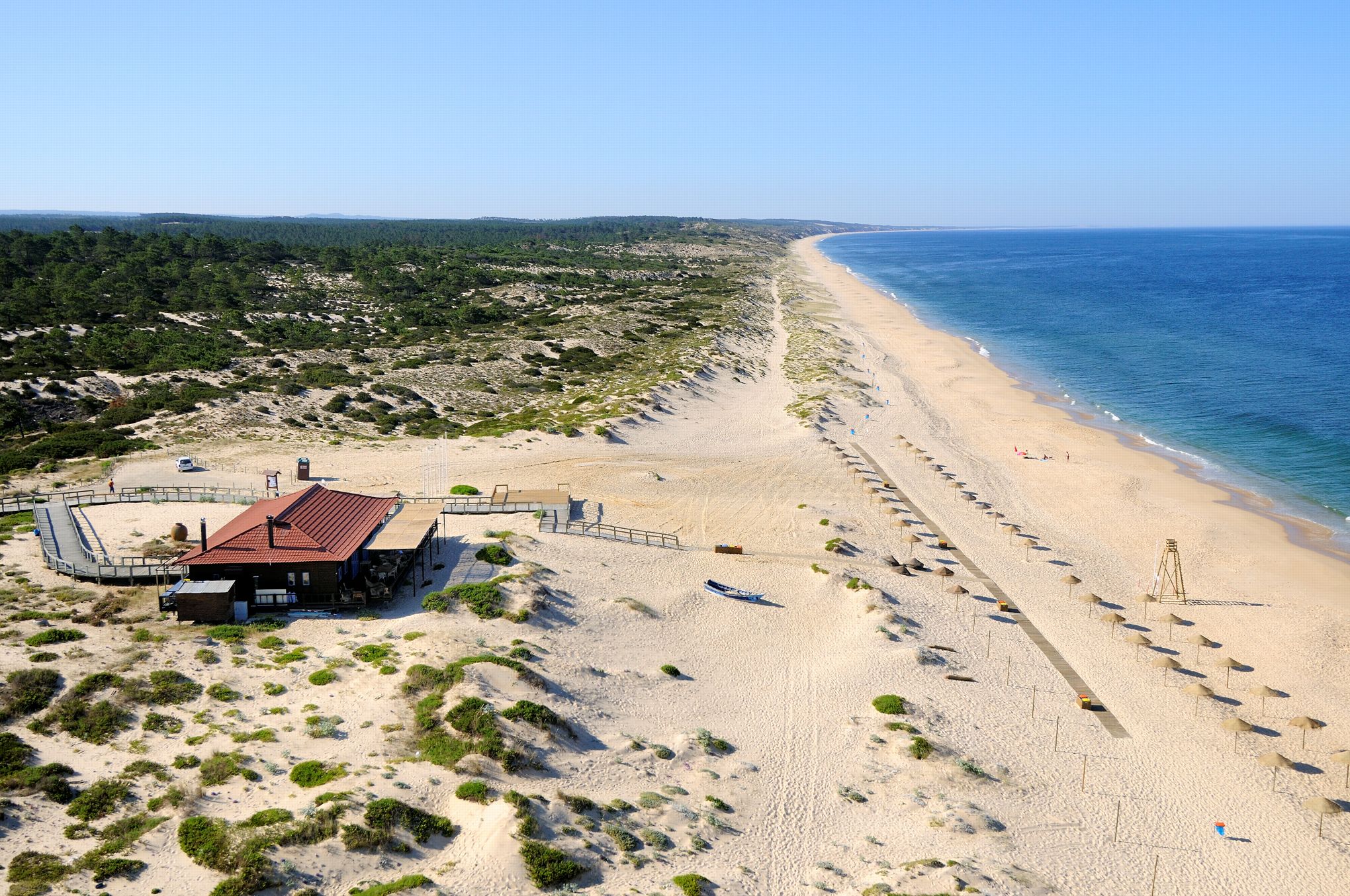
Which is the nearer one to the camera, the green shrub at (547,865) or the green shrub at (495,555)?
the green shrub at (547,865)

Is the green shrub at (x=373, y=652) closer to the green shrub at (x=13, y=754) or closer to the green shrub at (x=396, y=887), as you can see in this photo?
the green shrub at (x=13, y=754)

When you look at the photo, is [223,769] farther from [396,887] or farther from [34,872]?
[396,887]

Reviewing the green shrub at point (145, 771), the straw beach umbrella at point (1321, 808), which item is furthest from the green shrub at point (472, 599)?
the straw beach umbrella at point (1321, 808)

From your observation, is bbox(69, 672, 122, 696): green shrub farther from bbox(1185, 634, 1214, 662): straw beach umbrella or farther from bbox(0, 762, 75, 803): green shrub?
bbox(1185, 634, 1214, 662): straw beach umbrella

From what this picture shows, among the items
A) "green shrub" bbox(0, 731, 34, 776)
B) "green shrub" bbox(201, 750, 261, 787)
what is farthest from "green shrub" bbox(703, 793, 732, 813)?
"green shrub" bbox(0, 731, 34, 776)

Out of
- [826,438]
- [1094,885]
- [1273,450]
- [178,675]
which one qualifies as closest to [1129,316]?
[1273,450]

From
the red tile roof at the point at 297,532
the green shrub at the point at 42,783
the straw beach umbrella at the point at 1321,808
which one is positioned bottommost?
the straw beach umbrella at the point at 1321,808
